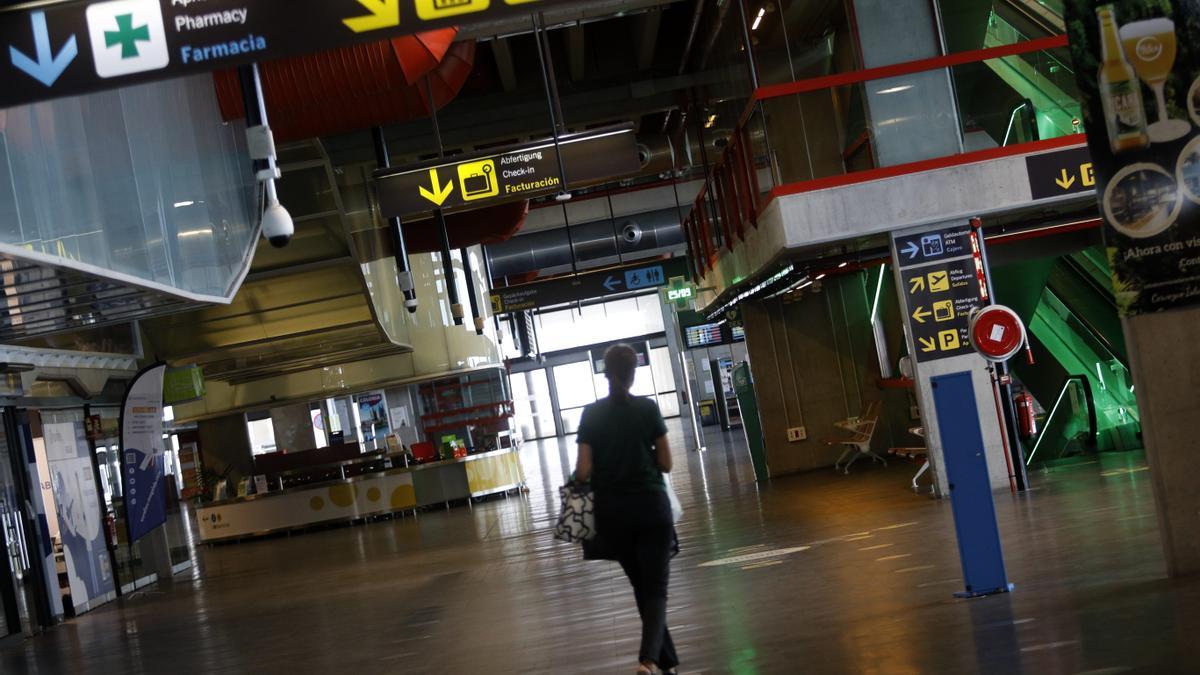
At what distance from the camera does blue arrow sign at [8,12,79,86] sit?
4.77m

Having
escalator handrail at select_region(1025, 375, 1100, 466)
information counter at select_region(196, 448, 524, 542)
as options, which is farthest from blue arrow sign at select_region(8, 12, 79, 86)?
information counter at select_region(196, 448, 524, 542)

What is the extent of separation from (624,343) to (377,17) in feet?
22.9

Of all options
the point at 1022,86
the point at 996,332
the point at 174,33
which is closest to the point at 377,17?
the point at 174,33

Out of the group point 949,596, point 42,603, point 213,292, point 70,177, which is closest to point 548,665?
point 949,596

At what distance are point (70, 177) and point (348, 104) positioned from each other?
12.4 feet

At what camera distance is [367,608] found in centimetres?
933

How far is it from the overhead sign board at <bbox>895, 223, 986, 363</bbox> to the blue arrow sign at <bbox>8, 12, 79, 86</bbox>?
744 cm

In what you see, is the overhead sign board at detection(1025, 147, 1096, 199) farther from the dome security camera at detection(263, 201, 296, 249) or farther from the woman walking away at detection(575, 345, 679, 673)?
the dome security camera at detection(263, 201, 296, 249)

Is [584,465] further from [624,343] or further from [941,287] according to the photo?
[624,343]

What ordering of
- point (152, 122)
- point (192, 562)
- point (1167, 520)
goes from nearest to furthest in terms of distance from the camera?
point (1167, 520), point (152, 122), point (192, 562)

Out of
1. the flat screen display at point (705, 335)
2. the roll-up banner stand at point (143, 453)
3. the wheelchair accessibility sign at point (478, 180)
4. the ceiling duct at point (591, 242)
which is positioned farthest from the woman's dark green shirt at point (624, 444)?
the flat screen display at point (705, 335)

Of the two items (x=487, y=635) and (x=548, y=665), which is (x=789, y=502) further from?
(x=548, y=665)

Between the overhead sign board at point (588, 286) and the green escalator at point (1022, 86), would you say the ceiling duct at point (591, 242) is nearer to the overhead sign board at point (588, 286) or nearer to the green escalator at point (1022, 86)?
the overhead sign board at point (588, 286)

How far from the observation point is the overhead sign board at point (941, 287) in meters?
10.3
